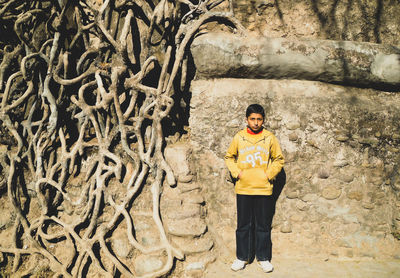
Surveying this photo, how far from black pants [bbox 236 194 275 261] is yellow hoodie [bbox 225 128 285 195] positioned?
0.37 ft

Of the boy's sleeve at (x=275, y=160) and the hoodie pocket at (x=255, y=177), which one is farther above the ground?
the boy's sleeve at (x=275, y=160)

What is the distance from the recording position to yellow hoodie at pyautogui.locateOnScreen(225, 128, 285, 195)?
8.51ft

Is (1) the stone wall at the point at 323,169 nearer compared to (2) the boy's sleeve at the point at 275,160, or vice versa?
(2) the boy's sleeve at the point at 275,160

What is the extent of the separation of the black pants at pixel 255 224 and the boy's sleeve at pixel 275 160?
229mm

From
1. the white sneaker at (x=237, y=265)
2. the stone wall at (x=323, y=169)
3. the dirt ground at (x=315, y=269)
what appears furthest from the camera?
the stone wall at (x=323, y=169)

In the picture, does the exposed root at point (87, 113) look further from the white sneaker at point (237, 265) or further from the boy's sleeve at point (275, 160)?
the boy's sleeve at point (275, 160)

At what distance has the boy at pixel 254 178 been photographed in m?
2.61

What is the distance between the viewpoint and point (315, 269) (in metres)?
2.63

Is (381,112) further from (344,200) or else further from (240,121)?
(240,121)

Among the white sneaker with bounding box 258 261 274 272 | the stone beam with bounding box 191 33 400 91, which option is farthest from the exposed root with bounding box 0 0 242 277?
the white sneaker with bounding box 258 261 274 272

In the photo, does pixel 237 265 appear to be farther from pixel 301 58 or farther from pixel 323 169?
pixel 301 58

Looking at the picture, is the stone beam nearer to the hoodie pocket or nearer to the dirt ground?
the hoodie pocket

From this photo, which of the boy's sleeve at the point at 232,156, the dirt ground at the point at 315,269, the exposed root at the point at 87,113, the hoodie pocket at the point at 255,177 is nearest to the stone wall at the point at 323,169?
the dirt ground at the point at 315,269

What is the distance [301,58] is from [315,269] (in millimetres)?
1963
